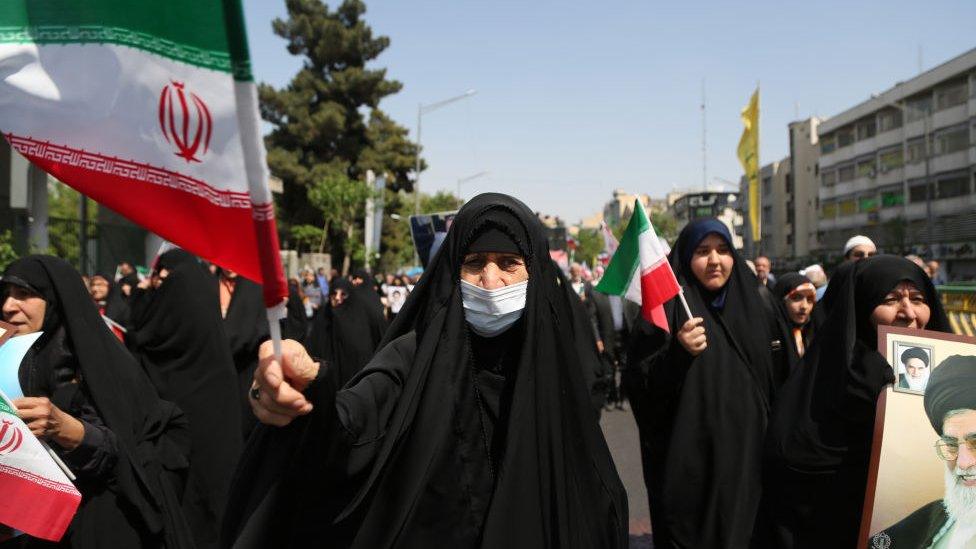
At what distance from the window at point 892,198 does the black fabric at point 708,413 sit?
184 ft

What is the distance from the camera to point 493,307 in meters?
2.61

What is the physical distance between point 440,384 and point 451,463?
0.69 ft

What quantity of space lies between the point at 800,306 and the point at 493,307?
12.5ft

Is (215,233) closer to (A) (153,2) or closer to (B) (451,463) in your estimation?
(A) (153,2)

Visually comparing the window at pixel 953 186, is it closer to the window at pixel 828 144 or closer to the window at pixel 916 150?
the window at pixel 916 150

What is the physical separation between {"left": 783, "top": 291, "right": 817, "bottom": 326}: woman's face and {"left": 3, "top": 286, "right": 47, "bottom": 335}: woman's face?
4405mm

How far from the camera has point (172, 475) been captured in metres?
3.48

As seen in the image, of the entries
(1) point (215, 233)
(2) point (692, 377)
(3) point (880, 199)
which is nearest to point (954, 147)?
(3) point (880, 199)

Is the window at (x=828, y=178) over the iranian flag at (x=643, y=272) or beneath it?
over

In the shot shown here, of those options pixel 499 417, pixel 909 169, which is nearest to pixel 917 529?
pixel 499 417

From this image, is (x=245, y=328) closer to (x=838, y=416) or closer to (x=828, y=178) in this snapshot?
(x=838, y=416)

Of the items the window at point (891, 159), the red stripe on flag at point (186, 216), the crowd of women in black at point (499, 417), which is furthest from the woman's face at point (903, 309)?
the window at point (891, 159)

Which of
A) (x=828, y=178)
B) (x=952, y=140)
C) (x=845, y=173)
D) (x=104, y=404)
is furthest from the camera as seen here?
(x=828, y=178)

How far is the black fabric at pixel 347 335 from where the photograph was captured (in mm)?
8922
